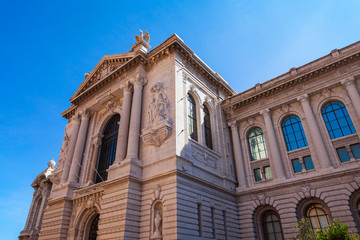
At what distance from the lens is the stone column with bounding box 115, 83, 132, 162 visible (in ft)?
68.4

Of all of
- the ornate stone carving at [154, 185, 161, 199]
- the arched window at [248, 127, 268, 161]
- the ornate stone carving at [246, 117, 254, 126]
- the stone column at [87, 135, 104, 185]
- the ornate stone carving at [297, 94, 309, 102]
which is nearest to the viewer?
the ornate stone carving at [154, 185, 161, 199]

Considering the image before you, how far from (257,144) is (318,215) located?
804cm

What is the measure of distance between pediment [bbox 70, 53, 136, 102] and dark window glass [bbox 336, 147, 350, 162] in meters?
20.0

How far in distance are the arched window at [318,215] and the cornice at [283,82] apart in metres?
10.8

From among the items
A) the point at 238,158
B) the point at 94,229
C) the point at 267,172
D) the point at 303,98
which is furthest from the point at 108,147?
the point at 303,98

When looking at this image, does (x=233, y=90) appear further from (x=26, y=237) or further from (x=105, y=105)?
(x=26, y=237)

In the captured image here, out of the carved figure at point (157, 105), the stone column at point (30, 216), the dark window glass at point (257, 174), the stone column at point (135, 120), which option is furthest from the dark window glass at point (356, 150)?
the stone column at point (30, 216)

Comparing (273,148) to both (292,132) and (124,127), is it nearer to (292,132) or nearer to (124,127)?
(292,132)

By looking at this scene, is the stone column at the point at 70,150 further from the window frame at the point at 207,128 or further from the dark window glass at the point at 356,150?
the dark window glass at the point at 356,150

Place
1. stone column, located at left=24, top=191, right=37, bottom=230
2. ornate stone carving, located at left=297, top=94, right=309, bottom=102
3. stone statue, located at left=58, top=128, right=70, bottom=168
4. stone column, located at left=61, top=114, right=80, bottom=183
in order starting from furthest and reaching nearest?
1. stone column, located at left=24, top=191, right=37, bottom=230
2. stone statue, located at left=58, top=128, right=70, bottom=168
3. stone column, located at left=61, top=114, right=80, bottom=183
4. ornate stone carving, located at left=297, top=94, right=309, bottom=102

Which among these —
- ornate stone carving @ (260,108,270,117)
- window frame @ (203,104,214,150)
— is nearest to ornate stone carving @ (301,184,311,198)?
ornate stone carving @ (260,108,270,117)

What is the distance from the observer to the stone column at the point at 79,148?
81.8 ft

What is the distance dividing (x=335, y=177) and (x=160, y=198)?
43.4ft

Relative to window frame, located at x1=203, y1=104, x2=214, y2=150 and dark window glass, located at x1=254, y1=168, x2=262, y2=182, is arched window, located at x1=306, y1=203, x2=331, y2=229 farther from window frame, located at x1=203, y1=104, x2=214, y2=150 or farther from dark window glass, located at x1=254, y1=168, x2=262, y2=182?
window frame, located at x1=203, y1=104, x2=214, y2=150
